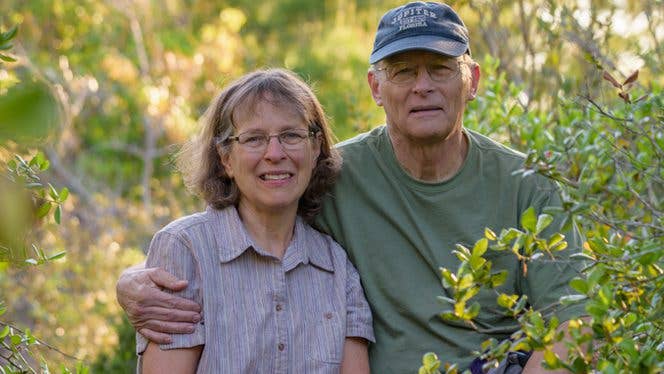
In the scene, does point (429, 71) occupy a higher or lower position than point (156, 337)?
higher

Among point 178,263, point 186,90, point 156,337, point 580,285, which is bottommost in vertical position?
point 580,285

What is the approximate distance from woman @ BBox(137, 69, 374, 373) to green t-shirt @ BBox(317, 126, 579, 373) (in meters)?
0.10

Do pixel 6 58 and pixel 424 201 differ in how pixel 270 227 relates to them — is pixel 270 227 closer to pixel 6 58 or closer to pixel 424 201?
pixel 424 201

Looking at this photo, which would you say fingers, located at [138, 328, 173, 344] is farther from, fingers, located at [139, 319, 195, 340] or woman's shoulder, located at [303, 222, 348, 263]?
woman's shoulder, located at [303, 222, 348, 263]

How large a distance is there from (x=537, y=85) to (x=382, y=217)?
2.76 meters

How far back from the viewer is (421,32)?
338cm

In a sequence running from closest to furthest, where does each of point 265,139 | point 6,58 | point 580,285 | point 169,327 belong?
point 6,58
point 580,285
point 169,327
point 265,139

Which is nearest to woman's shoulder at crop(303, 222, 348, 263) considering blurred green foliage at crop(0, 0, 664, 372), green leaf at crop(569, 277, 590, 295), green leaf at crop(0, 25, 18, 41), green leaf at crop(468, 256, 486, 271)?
blurred green foliage at crop(0, 0, 664, 372)

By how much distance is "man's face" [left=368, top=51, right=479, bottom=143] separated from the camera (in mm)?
3316

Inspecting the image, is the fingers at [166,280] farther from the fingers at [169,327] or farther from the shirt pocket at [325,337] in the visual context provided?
the shirt pocket at [325,337]

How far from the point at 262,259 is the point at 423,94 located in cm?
74

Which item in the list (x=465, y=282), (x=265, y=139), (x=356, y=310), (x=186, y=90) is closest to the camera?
(x=465, y=282)

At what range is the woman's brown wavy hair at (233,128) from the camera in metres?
3.21

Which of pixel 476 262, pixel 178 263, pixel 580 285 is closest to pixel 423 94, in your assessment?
pixel 178 263
